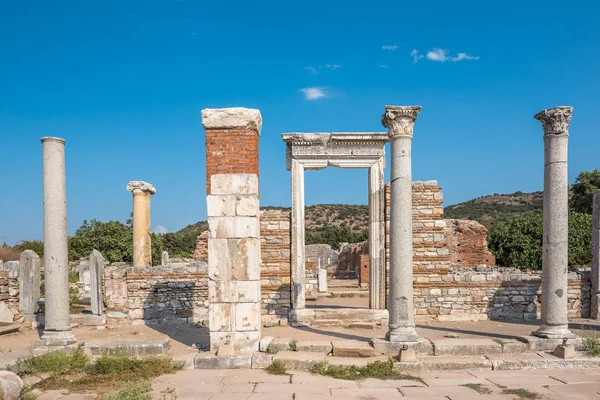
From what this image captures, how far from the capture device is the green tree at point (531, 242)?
1703 centimetres

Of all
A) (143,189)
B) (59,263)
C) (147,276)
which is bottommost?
(147,276)

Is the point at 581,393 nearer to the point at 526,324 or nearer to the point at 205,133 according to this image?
the point at 526,324

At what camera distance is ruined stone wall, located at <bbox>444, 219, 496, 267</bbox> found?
62.0 feet

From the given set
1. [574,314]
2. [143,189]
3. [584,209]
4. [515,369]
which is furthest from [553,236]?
[584,209]

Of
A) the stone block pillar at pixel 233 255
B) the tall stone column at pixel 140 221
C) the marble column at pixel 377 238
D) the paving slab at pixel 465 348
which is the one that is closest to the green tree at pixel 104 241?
the tall stone column at pixel 140 221

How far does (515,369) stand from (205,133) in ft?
21.0

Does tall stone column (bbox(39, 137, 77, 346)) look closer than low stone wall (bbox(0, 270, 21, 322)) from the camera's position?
Yes

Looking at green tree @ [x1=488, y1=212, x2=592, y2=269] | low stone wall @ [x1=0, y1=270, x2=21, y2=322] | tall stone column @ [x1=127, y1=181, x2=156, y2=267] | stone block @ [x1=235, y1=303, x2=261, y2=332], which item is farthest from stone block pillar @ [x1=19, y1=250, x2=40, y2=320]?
green tree @ [x1=488, y1=212, x2=592, y2=269]

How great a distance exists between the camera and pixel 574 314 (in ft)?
37.6

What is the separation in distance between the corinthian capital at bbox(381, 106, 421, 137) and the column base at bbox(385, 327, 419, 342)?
11.5 ft

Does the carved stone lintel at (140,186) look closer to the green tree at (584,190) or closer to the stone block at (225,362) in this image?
the stone block at (225,362)

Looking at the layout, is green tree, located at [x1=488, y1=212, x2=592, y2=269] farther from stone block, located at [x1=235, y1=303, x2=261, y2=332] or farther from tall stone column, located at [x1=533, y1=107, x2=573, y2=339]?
stone block, located at [x1=235, y1=303, x2=261, y2=332]

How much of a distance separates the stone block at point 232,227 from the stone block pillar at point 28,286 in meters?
7.61

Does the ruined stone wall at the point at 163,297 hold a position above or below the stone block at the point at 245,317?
below
